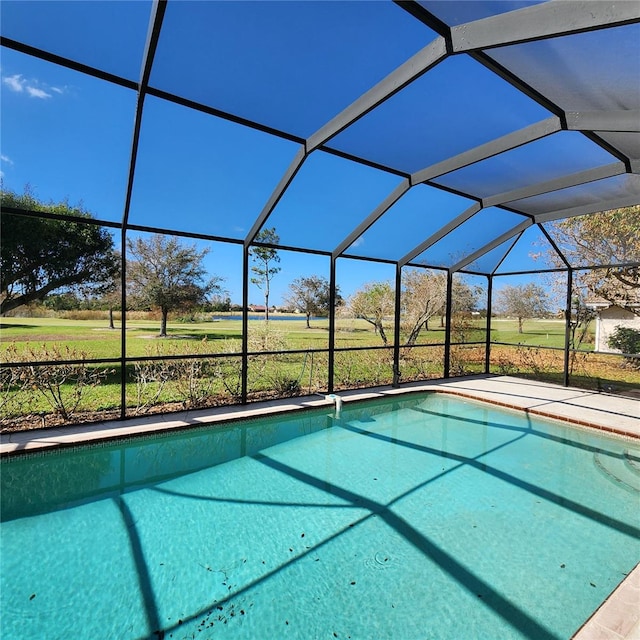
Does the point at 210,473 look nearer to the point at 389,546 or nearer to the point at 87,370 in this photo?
the point at 389,546

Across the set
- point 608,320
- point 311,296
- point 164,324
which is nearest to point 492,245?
point 608,320

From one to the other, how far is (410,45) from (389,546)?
14.9ft

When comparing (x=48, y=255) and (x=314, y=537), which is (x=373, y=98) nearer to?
(x=314, y=537)

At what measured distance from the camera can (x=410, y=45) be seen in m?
3.25

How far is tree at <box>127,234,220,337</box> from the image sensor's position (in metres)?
11.5

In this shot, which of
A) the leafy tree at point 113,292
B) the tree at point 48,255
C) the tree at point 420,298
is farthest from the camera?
the tree at point 420,298

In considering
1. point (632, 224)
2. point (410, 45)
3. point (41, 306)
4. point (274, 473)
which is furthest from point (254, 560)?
point (632, 224)

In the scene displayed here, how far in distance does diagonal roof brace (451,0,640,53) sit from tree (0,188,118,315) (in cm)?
727

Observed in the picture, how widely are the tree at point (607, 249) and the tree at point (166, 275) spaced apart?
35.9 ft

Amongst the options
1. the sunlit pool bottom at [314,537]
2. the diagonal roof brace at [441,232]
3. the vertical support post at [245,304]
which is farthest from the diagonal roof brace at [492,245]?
the vertical support post at [245,304]

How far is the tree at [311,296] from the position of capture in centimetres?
1363

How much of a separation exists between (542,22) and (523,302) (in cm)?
1018

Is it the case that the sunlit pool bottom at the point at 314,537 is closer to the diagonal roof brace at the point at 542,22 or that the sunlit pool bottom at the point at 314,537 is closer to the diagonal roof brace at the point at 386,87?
the diagonal roof brace at the point at 542,22

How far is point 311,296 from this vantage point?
Result: 13797 millimetres
